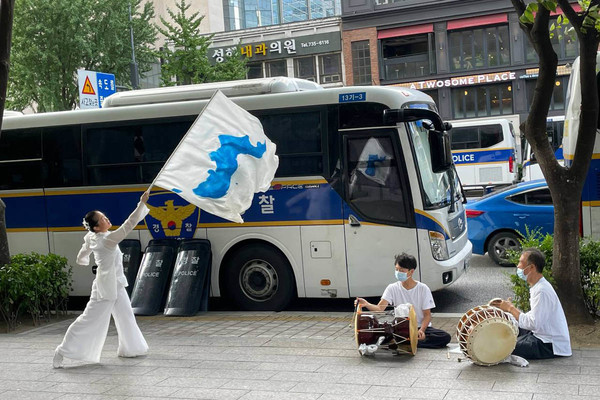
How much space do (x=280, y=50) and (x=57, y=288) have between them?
4059 cm

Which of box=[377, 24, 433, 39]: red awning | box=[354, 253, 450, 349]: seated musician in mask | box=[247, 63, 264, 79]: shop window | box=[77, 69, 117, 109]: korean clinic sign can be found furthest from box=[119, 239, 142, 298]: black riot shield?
box=[247, 63, 264, 79]: shop window

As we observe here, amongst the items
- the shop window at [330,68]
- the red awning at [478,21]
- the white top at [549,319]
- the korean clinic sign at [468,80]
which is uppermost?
the red awning at [478,21]

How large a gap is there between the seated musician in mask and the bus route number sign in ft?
11.6

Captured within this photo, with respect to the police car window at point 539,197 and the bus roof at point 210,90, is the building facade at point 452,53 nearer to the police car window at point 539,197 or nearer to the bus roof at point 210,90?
the police car window at point 539,197

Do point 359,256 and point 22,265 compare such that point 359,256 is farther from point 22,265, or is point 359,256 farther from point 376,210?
point 22,265

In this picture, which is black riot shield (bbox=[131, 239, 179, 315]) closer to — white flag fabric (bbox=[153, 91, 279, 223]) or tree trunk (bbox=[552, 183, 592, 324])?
white flag fabric (bbox=[153, 91, 279, 223])

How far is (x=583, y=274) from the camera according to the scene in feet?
28.4

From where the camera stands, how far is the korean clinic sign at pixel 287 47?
48.8 meters

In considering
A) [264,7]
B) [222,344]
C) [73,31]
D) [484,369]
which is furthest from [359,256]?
[264,7]

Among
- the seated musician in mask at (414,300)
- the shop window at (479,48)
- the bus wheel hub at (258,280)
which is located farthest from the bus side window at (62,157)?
the shop window at (479,48)

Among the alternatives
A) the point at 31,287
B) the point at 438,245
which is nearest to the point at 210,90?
the point at 31,287

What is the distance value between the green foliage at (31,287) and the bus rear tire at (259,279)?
8.07 ft

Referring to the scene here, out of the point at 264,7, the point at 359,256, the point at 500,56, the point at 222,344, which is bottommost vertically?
the point at 222,344

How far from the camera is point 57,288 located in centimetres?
1088
